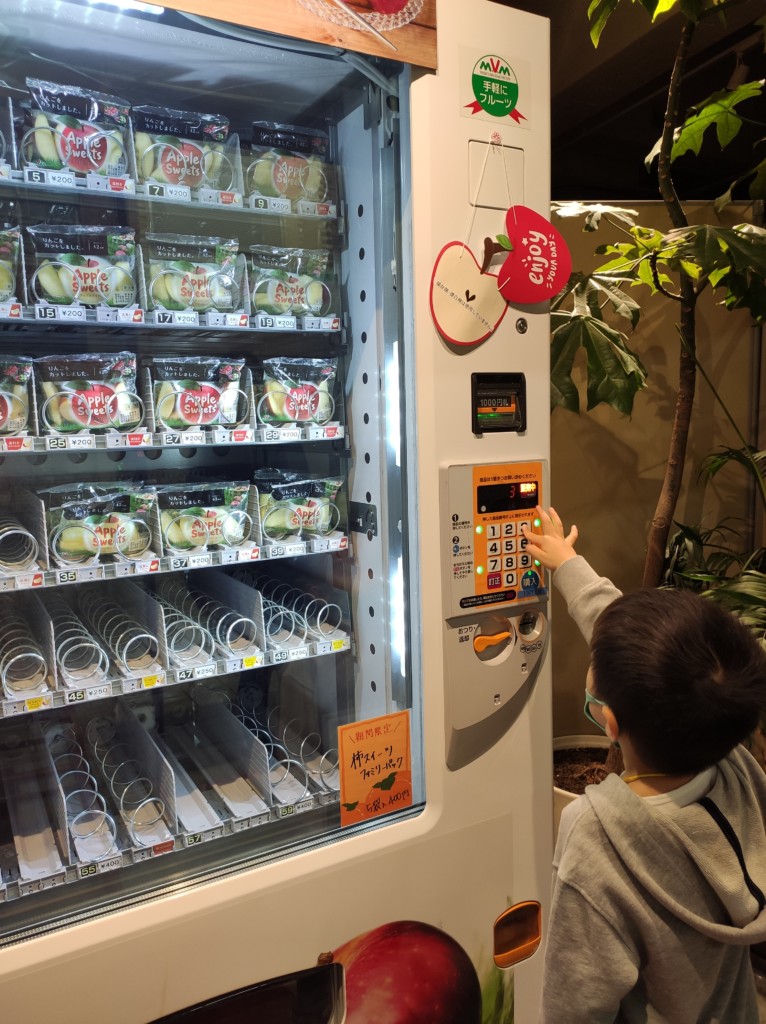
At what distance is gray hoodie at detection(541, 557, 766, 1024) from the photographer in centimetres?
103

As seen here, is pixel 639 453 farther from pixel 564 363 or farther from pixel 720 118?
pixel 720 118

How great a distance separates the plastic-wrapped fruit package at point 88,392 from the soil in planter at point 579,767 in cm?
182

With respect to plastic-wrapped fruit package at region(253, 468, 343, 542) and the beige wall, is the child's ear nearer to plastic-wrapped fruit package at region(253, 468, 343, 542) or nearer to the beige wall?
plastic-wrapped fruit package at region(253, 468, 343, 542)

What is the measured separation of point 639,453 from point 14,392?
2.38 meters

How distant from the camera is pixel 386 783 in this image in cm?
149

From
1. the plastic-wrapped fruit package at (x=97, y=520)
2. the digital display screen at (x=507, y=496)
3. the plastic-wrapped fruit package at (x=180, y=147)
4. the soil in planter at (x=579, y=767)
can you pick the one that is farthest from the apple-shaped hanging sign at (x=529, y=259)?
the soil in planter at (x=579, y=767)

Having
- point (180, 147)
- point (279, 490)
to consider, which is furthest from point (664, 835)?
point (180, 147)

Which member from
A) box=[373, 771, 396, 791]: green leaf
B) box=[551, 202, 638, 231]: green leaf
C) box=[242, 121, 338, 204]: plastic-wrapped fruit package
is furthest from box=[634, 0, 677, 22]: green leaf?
box=[373, 771, 396, 791]: green leaf

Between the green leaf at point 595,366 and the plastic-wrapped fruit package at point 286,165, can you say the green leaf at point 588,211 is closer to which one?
the green leaf at point 595,366

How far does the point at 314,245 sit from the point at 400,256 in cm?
32

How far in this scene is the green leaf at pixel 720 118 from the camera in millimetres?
2021

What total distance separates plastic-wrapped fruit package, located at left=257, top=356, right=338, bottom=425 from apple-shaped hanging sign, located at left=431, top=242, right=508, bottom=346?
1.14ft

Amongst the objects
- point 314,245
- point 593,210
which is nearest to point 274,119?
point 314,245

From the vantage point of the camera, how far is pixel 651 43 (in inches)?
104
